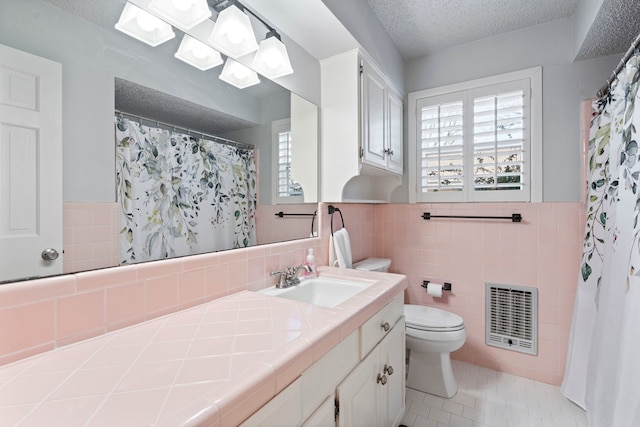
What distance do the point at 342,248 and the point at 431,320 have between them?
77 cm

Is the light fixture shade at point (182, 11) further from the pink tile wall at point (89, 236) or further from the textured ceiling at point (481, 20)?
the textured ceiling at point (481, 20)

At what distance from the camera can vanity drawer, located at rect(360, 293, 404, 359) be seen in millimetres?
1082

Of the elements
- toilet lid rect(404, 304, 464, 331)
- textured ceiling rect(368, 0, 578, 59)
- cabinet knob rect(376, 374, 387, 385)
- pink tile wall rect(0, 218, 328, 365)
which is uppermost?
textured ceiling rect(368, 0, 578, 59)

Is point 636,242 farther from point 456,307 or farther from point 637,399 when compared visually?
point 456,307

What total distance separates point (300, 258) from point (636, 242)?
1.39 m

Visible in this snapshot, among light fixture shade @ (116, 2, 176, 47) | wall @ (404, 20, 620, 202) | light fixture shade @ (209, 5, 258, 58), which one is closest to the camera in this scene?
light fixture shade @ (116, 2, 176, 47)

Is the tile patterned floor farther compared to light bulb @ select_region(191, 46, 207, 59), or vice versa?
the tile patterned floor

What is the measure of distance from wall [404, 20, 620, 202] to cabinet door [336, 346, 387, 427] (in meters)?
1.75

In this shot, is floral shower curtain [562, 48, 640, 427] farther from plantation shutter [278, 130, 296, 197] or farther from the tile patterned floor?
plantation shutter [278, 130, 296, 197]

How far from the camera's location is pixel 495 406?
179 centimetres

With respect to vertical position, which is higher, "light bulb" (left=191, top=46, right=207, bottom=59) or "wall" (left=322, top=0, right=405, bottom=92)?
"wall" (left=322, top=0, right=405, bottom=92)

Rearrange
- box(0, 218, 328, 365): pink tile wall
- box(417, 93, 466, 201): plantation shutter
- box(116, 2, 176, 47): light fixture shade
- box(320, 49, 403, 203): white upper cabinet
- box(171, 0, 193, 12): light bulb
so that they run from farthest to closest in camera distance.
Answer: box(417, 93, 466, 201): plantation shutter, box(320, 49, 403, 203): white upper cabinet, box(171, 0, 193, 12): light bulb, box(116, 2, 176, 47): light fixture shade, box(0, 218, 328, 365): pink tile wall

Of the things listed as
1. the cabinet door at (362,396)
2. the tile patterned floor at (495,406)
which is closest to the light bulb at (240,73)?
the cabinet door at (362,396)

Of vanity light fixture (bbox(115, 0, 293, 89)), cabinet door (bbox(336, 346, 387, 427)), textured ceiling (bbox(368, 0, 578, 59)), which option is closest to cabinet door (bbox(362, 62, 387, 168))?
textured ceiling (bbox(368, 0, 578, 59))
